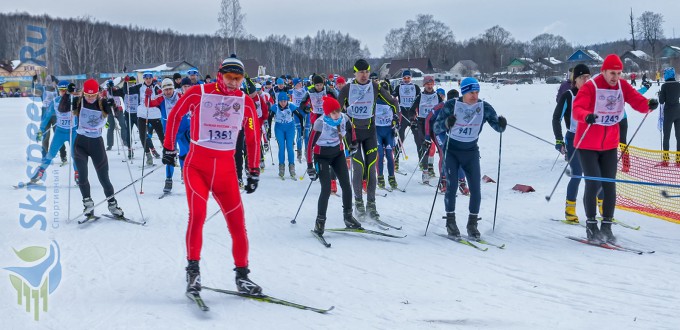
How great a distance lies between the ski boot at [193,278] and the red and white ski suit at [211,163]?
64mm

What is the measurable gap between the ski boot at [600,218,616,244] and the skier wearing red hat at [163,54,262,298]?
151 inches

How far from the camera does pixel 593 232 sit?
6.02 m

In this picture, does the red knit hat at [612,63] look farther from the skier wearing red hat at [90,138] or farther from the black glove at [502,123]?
the skier wearing red hat at [90,138]

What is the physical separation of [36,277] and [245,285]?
2017mm

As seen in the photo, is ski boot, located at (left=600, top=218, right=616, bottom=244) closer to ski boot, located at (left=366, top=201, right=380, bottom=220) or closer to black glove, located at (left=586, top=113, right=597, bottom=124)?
Answer: black glove, located at (left=586, top=113, right=597, bottom=124)

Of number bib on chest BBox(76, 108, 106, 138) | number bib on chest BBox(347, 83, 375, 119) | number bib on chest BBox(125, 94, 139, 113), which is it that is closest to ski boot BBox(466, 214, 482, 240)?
number bib on chest BBox(347, 83, 375, 119)

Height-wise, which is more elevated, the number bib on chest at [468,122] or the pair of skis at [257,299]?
the number bib on chest at [468,122]

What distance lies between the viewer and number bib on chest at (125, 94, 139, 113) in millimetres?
13609

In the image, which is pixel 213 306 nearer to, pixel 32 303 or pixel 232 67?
pixel 32 303

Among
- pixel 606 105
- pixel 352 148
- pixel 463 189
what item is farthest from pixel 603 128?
pixel 463 189

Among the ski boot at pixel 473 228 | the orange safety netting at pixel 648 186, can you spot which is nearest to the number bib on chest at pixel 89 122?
the ski boot at pixel 473 228

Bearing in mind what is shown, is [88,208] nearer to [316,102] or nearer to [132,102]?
[316,102]

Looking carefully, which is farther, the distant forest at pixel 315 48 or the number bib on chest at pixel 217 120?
the distant forest at pixel 315 48

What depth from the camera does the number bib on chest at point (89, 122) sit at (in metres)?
7.35
